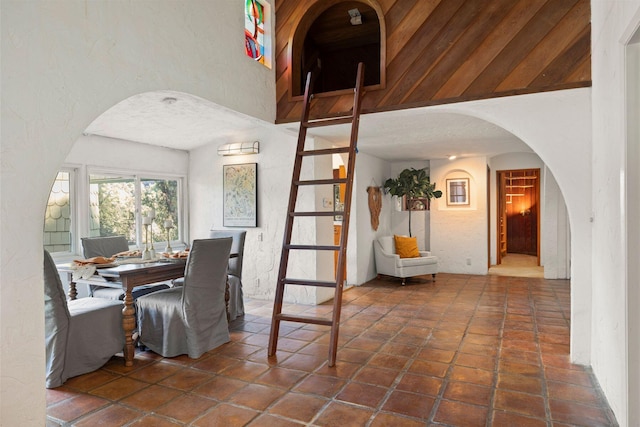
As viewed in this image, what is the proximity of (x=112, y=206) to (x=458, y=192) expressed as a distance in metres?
5.89

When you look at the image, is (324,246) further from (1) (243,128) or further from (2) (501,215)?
(2) (501,215)

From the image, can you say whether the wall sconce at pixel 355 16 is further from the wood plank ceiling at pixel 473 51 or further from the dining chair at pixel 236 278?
the dining chair at pixel 236 278

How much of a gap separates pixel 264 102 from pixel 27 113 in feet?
7.56

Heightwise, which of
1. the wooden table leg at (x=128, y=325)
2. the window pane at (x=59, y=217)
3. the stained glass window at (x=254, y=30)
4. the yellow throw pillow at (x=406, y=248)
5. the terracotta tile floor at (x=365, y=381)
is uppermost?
the stained glass window at (x=254, y=30)

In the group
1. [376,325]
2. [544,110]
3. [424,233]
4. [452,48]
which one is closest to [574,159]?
[544,110]

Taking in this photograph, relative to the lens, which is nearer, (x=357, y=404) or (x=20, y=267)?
(x=20, y=267)

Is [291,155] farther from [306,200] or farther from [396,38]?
[396,38]

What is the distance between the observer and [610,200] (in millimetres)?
2410

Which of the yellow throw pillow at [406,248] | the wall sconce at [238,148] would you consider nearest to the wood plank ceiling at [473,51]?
the wall sconce at [238,148]

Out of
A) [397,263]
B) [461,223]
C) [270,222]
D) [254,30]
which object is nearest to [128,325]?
[270,222]

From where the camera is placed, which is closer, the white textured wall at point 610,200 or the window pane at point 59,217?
the white textured wall at point 610,200

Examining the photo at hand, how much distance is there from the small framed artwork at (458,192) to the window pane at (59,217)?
6.23 m

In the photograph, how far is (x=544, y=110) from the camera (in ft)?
10.4

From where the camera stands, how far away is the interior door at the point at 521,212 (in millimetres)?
10648
